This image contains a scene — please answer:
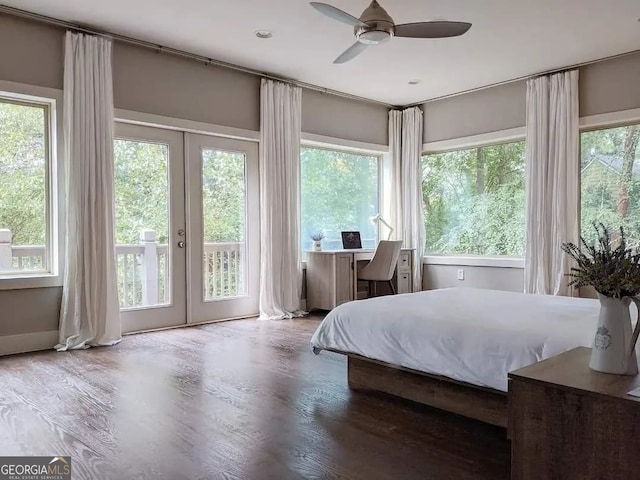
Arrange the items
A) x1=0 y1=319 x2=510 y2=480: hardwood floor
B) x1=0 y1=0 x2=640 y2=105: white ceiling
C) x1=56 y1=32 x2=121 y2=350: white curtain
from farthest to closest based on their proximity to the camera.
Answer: x1=56 y1=32 x2=121 y2=350: white curtain → x1=0 y1=0 x2=640 y2=105: white ceiling → x1=0 y1=319 x2=510 y2=480: hardwood floor

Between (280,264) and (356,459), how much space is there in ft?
12.1

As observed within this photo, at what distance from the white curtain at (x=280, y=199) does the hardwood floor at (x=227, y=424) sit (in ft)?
5.91

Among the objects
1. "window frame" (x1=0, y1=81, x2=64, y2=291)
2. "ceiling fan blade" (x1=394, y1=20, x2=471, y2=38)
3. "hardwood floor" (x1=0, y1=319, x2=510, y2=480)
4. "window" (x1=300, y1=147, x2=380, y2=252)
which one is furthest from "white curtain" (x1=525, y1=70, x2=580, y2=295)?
"window frame" (x1=0, y1=81, x2=64, y2=291)

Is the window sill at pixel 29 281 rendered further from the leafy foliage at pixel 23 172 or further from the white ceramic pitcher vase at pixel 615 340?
the white ceramic pitcher vase at pixel 615 340

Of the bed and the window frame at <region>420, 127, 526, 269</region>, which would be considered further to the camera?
the window frame at <region>420, 127, 526, 269</region>

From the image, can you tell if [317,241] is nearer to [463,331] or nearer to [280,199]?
[280,199]

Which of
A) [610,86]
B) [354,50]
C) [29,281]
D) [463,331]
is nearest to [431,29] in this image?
[354,50]

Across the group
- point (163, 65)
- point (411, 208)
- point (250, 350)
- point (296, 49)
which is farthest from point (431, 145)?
point (250, 350)

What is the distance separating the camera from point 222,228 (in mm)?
5516

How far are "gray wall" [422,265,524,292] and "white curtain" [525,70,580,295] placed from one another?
1.24 ft

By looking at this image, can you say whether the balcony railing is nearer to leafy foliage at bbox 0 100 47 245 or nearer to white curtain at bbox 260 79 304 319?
leafy foliage at bbox 0 100 47 245

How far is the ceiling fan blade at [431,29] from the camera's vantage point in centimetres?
342

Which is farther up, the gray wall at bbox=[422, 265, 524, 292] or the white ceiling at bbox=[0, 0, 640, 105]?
the white ceiling at bbox=[0, 0, 640, 105]

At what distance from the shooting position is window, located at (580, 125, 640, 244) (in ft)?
16.9
